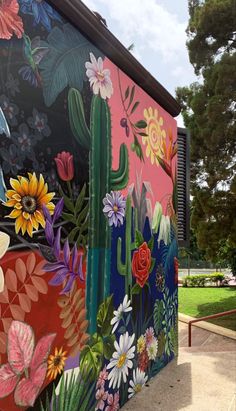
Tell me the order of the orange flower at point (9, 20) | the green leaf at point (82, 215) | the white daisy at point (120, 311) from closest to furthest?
the orange flower at point (9, 20)
the green leaf at point (82, 215)
the white daisy at point (120, 311)

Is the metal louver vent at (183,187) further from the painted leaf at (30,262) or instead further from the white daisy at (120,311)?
the painted leaf at (30,262)

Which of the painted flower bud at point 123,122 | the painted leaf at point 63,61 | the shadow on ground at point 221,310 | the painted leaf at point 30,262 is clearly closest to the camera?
the painted leaf at point 30,262

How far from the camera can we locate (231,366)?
18.0 feet

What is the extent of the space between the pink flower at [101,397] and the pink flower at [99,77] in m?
2.76

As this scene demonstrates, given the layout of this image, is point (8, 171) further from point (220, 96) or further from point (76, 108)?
point (220, 96)

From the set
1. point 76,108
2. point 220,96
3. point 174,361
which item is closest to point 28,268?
point 76,108

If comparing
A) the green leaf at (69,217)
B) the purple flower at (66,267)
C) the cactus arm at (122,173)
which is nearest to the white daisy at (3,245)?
the purple flower at (66,267)

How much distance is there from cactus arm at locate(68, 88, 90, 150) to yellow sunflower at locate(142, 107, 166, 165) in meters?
1.37

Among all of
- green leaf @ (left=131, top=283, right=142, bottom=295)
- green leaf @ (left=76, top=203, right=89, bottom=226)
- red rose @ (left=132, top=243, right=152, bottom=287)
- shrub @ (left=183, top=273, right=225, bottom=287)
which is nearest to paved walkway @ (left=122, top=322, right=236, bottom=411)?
green leaf @ (left=131, top=283, right=142, bottom=295)

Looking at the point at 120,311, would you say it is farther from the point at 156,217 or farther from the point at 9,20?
the point at 9,20

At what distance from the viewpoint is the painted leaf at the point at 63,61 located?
9.50ft

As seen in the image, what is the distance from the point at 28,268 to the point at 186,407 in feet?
8.24

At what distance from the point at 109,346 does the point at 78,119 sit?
217 centimetres

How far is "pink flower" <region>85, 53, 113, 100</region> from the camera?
11.3ft
